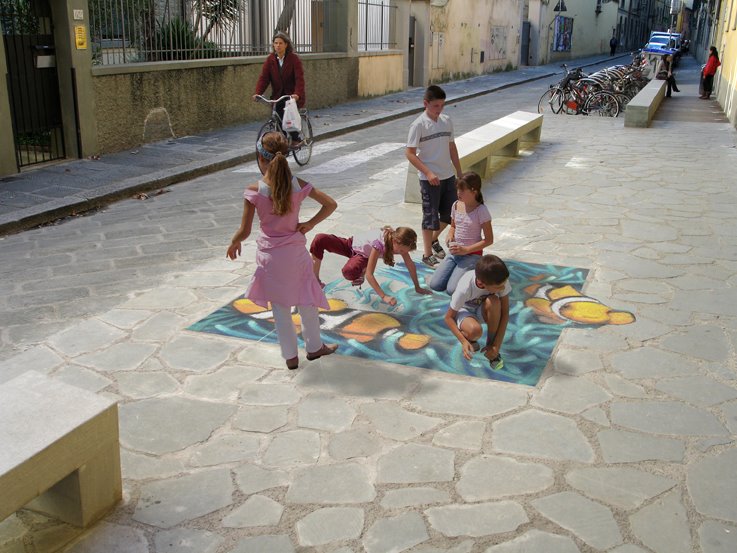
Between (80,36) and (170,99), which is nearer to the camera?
(80,36)

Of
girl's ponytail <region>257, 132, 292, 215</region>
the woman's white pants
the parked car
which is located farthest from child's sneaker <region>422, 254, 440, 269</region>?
the parked car

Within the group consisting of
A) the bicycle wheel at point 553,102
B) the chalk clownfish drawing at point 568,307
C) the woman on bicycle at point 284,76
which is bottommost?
the chalk clownfish drawing at point 568,307

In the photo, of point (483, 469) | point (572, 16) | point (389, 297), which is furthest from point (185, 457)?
point (572, 16)

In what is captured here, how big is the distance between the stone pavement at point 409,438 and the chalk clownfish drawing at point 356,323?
0.32 meters

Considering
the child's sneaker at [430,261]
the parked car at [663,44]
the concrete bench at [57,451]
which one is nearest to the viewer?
the concrete bench at [57,451]

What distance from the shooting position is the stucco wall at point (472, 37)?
25.8m

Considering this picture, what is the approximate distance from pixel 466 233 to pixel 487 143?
4803mm

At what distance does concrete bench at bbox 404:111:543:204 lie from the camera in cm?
830

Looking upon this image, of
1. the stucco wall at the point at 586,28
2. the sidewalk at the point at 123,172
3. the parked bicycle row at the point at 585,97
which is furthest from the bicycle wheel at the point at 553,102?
the stucco wall at the point at 586,28

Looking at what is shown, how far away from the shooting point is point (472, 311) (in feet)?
15.2

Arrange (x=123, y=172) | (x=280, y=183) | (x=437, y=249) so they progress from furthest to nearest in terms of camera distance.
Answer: (x=123, y=172), (x=437, y=249), (x=280, y=183)

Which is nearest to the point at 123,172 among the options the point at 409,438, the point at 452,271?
the point at 452,271

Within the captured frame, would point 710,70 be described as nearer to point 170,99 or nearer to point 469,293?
point 170,99

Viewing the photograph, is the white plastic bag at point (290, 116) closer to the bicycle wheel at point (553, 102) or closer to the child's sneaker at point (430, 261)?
the child's sneaker at point (430, 261)
